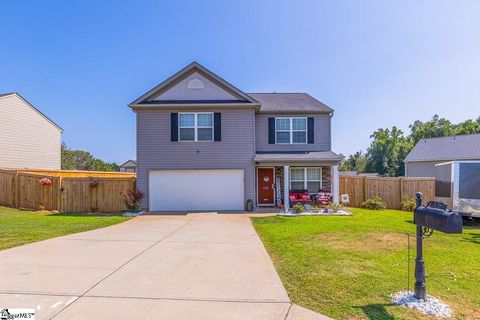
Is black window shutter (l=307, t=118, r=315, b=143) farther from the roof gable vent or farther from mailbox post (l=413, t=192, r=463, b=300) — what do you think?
mailbox post (l=413, t=192, r=463, b=300)

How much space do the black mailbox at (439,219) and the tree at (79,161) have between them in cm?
4635

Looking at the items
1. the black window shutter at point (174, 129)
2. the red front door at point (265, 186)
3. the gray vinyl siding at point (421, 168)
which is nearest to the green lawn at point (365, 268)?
the red front door at point (265, 186)

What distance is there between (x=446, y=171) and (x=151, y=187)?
1365 cm

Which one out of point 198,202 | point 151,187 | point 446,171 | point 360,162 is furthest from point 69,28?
point 360,162

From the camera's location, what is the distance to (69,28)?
539 inches

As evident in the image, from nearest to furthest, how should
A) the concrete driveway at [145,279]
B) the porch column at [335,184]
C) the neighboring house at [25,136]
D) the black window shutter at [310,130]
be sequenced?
the concrete driveway at [145,279], the porch column at [335,184], the black window shutter at [310,130], the neighboring house at [25,136]

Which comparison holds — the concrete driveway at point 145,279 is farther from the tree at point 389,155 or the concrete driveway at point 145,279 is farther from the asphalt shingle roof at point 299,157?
→ the tree at point 389,155

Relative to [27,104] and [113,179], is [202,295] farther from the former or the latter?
[27,104]

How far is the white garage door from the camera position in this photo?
14445 millimetres

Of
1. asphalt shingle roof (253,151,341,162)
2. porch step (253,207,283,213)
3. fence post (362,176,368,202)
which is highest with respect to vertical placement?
asphalt shingle roof (253,151,341,162)

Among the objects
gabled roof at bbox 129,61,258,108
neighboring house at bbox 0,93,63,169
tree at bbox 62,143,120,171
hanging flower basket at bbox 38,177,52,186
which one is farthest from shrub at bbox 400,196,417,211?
tree at bbox 62,143,120,171

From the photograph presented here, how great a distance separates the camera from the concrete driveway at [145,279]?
3592mm

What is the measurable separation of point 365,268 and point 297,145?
10.7 m

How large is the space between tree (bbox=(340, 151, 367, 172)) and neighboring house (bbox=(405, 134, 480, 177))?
16736 millimetres
